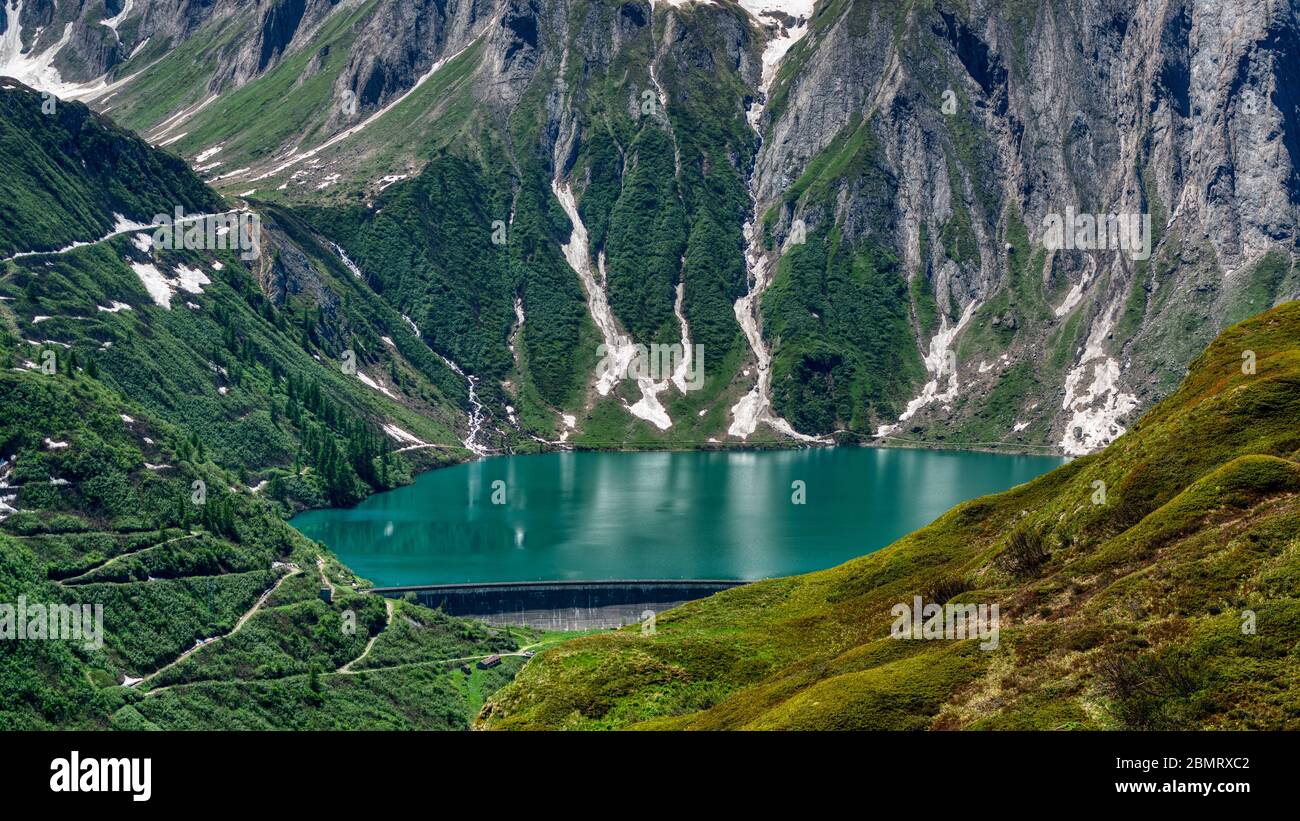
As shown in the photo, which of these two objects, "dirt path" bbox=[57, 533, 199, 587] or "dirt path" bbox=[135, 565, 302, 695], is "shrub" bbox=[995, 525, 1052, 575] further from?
"dirt path" bbox=[57, 533, 199, 587]

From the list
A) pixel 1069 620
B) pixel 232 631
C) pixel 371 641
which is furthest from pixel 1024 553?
pixel 232 631

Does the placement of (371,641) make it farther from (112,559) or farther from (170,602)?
(112,559)

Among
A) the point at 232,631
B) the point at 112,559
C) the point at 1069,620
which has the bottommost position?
the point at 232,631

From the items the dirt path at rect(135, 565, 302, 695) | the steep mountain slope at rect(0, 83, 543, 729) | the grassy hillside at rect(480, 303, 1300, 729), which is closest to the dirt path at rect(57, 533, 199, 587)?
the steep mountain slope at rect(0, 83, 543, 729)

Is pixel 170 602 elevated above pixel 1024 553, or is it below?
below
